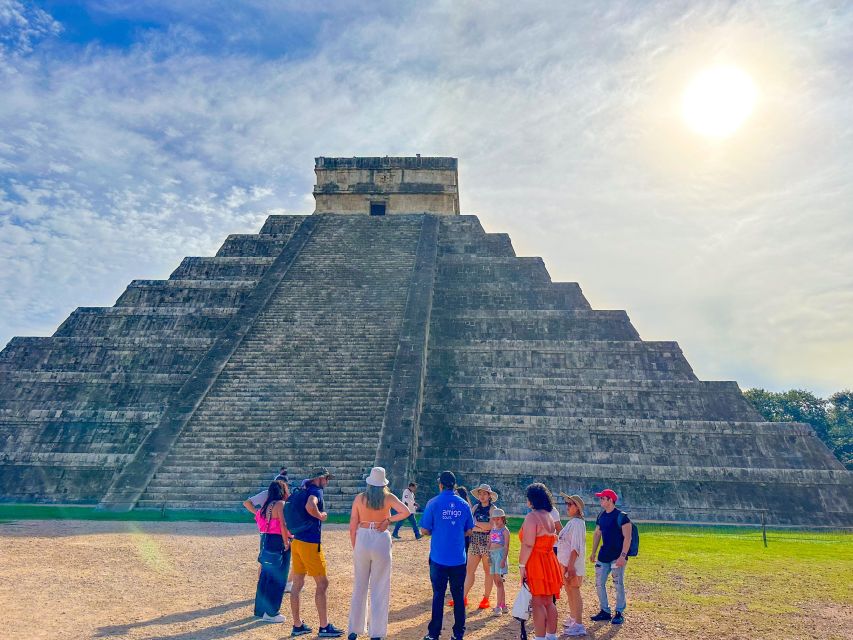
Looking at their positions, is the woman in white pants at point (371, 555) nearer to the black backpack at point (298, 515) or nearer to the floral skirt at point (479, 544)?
the black backpack at point (298, 515)

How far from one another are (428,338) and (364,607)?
13.7m

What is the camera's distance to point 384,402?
1564 centimetres

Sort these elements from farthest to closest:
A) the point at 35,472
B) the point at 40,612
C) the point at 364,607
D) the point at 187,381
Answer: the point at 187,381 → the point at 35,472 → the point at 40,612 → the point at 364,607

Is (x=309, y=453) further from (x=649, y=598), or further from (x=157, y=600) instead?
(x=649, y=598)

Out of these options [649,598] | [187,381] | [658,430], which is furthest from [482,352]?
[649,598]

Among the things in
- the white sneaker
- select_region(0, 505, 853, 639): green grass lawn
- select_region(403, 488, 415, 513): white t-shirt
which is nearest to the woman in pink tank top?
the white sneaker

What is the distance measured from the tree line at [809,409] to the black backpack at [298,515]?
38.7 m

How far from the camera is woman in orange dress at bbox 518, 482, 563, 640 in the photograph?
5164mm

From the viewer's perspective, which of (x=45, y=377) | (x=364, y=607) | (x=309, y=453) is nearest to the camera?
(x=364, y=607)

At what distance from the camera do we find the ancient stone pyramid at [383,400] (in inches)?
555

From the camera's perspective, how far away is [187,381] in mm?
16656

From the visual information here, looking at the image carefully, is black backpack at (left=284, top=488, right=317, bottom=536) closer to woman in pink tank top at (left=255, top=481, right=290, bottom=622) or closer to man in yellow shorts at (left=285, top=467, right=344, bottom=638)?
man in yellow shorts at (left=285, top=467, right=344, bottom=638)

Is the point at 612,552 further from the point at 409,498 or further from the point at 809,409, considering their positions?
the point at 809,409

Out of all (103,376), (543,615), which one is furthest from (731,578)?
(103,376)
